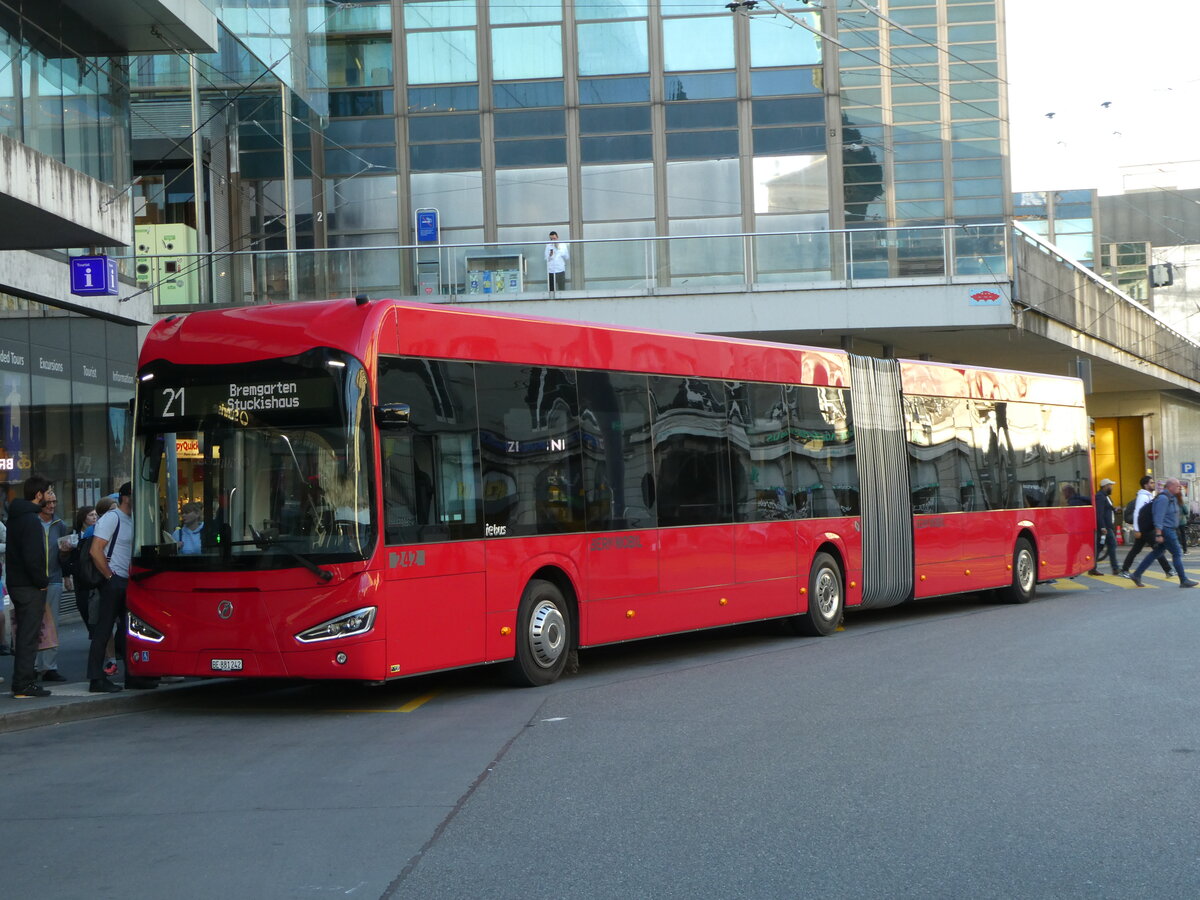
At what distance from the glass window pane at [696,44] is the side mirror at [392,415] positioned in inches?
1009

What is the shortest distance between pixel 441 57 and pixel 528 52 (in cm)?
205

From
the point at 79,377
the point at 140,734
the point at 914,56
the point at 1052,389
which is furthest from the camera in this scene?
the point at 914,56

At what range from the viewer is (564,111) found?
115 ft

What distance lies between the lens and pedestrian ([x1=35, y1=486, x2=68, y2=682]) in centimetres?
1230

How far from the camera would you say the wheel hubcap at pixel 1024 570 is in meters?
21.2

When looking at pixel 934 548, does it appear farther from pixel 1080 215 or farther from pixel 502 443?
pixel 1080 215

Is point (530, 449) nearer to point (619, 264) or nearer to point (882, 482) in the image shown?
point (882, 482)

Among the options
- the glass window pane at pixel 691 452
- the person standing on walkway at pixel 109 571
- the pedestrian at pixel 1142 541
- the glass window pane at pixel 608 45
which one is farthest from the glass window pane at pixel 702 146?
the person standing on walkway at pixel 109 571

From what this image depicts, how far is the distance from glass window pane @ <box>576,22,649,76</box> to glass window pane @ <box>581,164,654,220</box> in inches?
92.4

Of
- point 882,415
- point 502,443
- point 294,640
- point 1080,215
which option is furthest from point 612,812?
point 1080,215

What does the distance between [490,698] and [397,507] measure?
6.18 feet

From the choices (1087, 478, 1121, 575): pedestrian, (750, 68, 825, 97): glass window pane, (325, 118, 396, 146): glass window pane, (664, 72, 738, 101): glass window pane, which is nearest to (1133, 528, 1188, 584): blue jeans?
(1087, 478, 1121, 575): pedestrian

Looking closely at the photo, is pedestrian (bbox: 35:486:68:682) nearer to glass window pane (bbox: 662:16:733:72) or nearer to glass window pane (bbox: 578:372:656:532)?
glass window pane (bbox: 578:372:656:532)

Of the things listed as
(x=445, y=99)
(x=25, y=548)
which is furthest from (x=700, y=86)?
(x=25, y=548)
